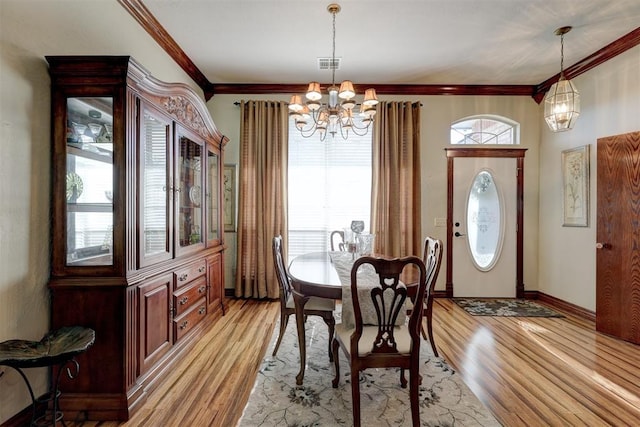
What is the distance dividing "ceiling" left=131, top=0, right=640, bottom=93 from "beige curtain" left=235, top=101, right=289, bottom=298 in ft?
1.77

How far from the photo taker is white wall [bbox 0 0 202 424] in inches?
67.7

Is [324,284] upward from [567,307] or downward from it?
upward

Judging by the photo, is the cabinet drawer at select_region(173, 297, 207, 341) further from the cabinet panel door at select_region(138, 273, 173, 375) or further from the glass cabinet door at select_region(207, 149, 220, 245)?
the glass cabinet door at select_region(207, 149, 220, 245)

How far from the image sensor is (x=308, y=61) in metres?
3.80

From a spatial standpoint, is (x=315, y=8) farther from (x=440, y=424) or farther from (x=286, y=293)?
(x=440, y=424)

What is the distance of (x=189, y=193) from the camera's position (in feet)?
10.0

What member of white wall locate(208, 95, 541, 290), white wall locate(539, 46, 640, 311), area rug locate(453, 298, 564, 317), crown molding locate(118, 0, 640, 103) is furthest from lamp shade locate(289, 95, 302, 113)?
white wall locate(539, 46, 640, 311)

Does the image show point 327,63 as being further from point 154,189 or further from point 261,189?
point 154,189

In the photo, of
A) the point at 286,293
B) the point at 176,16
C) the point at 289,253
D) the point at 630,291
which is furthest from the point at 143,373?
the point at 630,291

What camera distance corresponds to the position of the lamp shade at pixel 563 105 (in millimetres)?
3143

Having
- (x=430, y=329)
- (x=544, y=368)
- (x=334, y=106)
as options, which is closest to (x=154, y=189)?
(x=334, y=106)

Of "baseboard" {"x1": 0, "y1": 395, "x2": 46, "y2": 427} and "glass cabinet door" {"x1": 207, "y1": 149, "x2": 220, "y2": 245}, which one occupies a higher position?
"glass cabinet door" {"x1": 207, "y1": 149, "x2": 220, "y2": 245}

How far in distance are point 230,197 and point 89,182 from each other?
2535 mm

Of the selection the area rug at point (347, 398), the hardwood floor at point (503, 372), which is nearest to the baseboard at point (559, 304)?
the hardwood floor at point (503, 372)
